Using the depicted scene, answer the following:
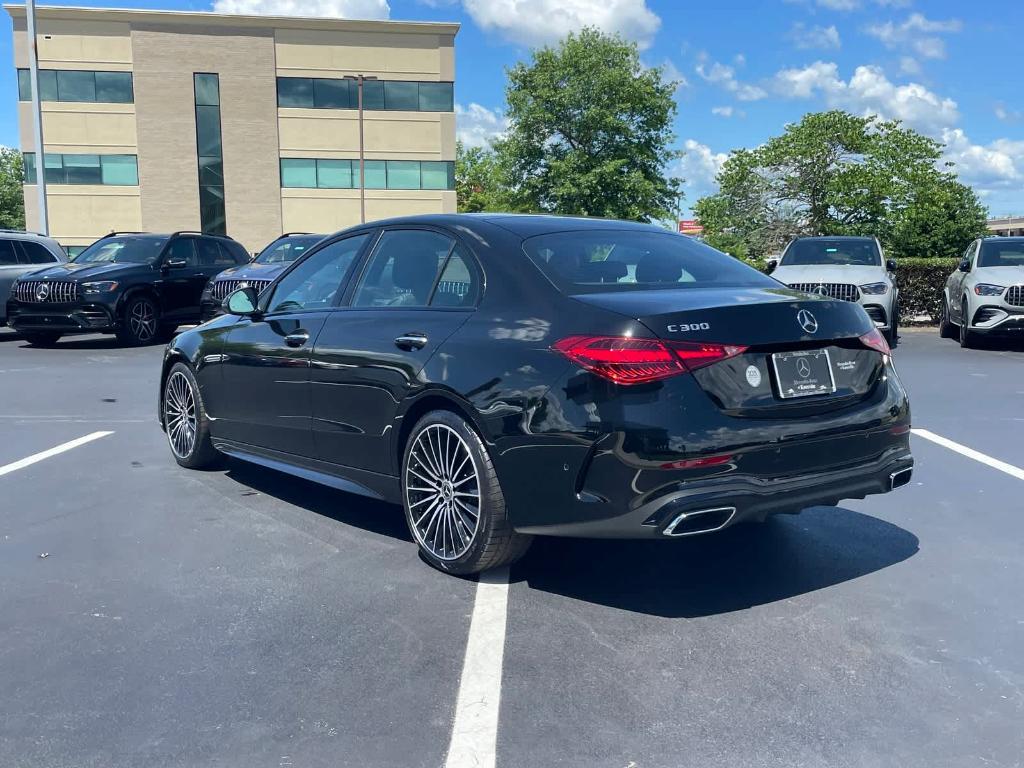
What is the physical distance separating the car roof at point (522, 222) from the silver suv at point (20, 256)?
12987mm

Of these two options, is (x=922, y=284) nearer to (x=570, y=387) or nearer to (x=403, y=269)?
(x=403, y=269)

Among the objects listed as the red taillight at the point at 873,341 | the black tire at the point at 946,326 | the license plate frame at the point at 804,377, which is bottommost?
the black tire at the point at 946,326

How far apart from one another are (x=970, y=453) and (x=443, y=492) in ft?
13.9

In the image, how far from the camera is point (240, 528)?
16.4ft

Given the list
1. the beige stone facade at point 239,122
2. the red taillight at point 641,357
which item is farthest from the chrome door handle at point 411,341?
the beige stone facade at point 239,122

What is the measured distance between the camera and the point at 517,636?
3561mm

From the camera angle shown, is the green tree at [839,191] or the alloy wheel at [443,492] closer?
the alloy wheel at [443,492]

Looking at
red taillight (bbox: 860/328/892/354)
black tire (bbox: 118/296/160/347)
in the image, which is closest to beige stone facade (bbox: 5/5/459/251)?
black tire (bbox: 118/296/160/347)

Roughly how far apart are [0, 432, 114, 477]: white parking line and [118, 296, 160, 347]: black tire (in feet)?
23.8

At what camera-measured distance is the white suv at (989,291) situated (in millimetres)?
13750

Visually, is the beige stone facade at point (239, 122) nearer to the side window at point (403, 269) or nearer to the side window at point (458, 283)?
the side window at point (403, 269)

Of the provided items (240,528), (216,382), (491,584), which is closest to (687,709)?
(491,584)

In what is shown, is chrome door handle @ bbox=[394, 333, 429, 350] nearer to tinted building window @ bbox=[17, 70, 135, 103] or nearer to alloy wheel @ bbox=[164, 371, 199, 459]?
alloy wheel @ bbox=[164, 371, 199, 459]

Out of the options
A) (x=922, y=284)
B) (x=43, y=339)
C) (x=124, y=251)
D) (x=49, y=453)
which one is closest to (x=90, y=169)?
(x=124, y=251)
